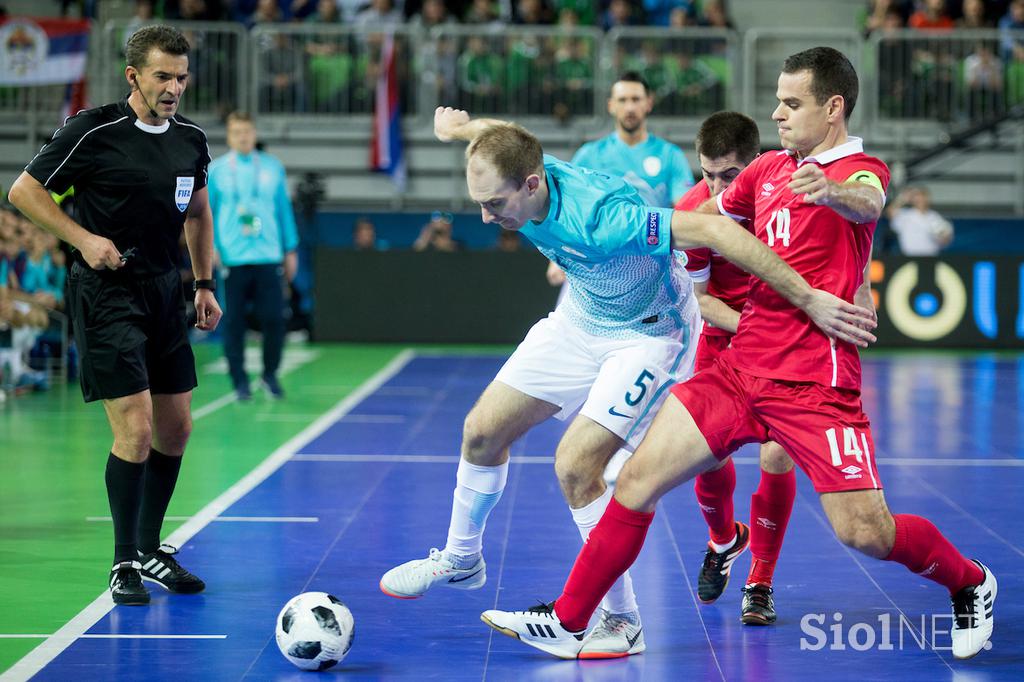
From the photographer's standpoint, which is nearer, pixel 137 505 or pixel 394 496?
pixel 137 505

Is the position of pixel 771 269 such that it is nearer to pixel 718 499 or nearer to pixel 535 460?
pixel 718 499

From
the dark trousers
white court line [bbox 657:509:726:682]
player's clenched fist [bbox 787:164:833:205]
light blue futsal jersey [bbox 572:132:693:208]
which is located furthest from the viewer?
the dark trousers

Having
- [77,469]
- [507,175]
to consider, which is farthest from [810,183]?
[77,469]

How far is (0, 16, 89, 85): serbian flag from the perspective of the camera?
727 inches

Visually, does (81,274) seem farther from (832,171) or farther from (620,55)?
(620,55)

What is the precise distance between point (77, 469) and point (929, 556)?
5897 millimetres

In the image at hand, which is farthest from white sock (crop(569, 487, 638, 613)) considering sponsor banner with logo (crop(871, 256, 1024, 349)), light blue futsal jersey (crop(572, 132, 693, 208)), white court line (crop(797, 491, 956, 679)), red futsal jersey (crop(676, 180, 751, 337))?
sponsor banner with logo (crop(871, 256, 1024, 349))

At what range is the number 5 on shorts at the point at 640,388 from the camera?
200 inches

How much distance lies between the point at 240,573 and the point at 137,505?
2.18 ft

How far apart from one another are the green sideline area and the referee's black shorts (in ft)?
3.01

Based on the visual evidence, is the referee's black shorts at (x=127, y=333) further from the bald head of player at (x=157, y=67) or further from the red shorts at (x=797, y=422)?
the red shorts at (x=797, y=422)

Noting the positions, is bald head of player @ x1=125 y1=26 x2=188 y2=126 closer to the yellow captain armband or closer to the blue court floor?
the blue court floor

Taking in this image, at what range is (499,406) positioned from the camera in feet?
17.3

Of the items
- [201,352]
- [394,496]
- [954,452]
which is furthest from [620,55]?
[394,496]
